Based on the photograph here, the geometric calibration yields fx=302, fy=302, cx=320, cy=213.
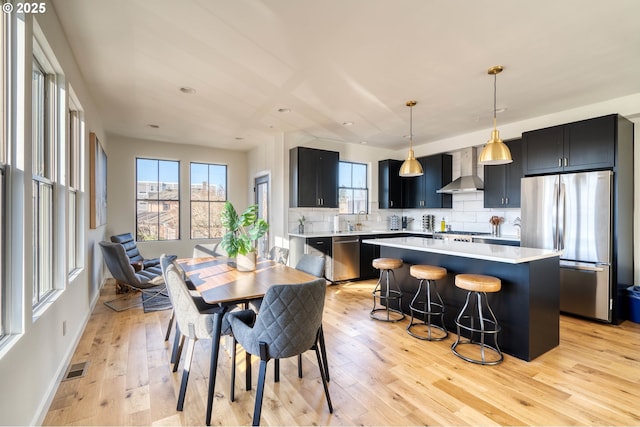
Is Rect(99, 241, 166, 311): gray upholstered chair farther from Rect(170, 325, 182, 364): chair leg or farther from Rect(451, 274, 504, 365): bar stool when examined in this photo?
Rect(451, 274, 504, 365): bar stool

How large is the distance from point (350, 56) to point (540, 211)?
332cm

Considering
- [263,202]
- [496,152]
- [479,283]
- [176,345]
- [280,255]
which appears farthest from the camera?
[263,202]

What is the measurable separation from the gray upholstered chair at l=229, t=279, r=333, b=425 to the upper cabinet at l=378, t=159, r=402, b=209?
16.3ft

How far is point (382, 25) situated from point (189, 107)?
2.97 metres

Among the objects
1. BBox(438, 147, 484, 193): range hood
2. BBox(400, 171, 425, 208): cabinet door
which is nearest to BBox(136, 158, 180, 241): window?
BBox(400, 171, 425, 208): cabinet door

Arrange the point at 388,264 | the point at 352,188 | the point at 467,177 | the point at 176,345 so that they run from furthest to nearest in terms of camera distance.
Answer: the point at 352,188, the point at 467,177, the point at 388,264, the point at 176,345

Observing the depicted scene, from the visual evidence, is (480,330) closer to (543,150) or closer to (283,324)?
(283,324)

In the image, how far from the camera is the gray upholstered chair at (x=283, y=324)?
5.62 feet

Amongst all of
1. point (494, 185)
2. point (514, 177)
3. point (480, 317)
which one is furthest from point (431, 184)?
point (480, 317)

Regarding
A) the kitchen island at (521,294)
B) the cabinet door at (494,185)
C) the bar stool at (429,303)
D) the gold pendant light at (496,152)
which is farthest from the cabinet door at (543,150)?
the bar stool at (429,303)

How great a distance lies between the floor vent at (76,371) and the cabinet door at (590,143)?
18.5ft

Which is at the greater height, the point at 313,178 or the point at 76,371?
the point at 313,178

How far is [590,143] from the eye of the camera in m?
3.72

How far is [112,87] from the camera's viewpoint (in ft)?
11.7
